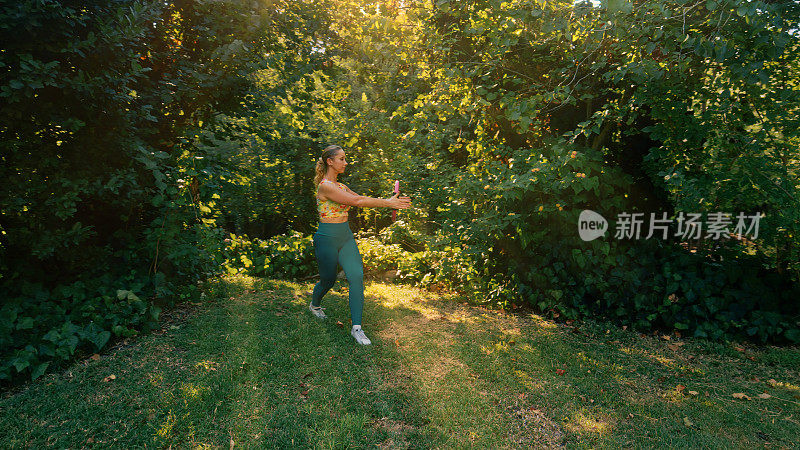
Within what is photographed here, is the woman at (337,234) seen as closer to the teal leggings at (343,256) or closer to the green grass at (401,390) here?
the teal leggings at (343,256)

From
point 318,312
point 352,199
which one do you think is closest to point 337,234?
point 352,199

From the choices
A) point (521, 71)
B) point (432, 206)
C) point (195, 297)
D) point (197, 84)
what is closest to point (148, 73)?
point (197, 84)

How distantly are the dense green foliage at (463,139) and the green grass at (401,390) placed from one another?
0.52m

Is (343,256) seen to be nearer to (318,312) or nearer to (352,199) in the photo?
(352,199)

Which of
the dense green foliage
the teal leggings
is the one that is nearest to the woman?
the teal leggings

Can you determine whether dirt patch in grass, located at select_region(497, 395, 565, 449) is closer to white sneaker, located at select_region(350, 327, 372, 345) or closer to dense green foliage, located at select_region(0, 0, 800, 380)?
white sneaker, located at select_region(350, 327, 372, 345)

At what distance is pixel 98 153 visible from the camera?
3738 mm

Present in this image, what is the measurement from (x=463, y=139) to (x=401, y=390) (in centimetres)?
450

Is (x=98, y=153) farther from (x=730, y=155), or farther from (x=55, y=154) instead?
(x=730, y=155)

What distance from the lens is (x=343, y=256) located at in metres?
4.55

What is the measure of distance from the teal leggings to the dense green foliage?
1526mm

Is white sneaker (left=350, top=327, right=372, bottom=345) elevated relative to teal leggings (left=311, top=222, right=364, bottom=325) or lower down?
lower down

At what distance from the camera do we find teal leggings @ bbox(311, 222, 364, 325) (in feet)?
14.6

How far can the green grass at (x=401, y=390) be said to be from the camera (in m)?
2.83
